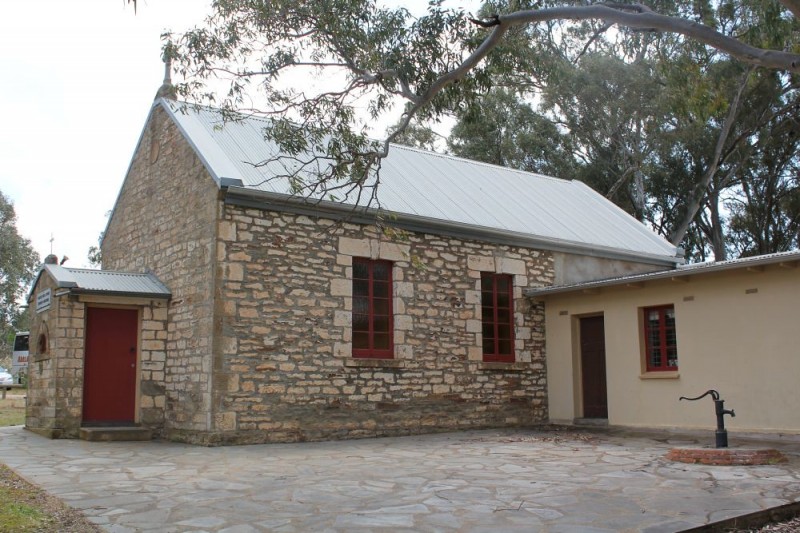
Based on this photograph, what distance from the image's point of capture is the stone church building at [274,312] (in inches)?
454

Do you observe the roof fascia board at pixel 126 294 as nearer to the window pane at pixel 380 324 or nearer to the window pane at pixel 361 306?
the window pane at pixel 361 306

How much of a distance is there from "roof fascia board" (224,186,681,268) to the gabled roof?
2367mm

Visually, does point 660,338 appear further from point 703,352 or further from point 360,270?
point 360,270

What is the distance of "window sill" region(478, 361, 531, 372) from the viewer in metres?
14.1

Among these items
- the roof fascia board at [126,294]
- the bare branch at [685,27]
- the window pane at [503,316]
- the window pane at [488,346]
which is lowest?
the window pane at [488,346]

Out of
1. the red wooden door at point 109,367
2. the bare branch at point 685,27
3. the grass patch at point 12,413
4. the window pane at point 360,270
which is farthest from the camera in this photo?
the grass patch at point 12,413

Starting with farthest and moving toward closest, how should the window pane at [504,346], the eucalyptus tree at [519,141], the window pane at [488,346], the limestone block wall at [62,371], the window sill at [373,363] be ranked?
the eucalyptus tree at [519,141]
the window pane at [504,346]
the window pane at [488,346]
the window sill at [373,363]
the limestone block wall at [62,371]

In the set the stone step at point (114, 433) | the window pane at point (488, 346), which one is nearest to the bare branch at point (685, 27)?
the window pane at point (488, 346)

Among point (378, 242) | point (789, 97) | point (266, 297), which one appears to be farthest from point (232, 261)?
point (789, 97)

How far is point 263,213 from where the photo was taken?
11859 millimetres

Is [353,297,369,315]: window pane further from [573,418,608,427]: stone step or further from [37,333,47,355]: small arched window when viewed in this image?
[37,333,47,355]: small arched window

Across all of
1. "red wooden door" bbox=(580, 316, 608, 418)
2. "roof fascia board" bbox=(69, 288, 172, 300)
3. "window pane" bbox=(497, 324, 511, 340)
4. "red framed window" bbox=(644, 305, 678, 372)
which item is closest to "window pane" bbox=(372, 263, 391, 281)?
"window pane" bbox=(497, 324, 511, 340)

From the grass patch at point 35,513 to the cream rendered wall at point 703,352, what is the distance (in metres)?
9.84

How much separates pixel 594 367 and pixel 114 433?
28.4 ft
